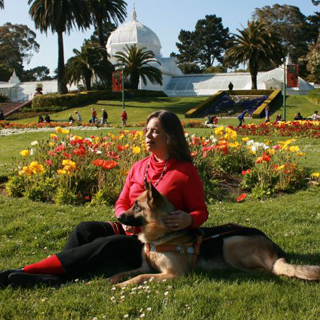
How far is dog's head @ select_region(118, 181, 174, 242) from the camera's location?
3107 millimetres

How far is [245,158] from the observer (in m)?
7.95

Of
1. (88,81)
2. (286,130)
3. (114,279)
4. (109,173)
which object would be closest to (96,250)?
(114,279)

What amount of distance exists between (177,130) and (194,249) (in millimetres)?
981

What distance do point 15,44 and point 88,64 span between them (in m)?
40.9

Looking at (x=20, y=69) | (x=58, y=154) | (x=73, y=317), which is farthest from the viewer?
(x=20, y=69)

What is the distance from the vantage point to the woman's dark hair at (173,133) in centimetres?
340

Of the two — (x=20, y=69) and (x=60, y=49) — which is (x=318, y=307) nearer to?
(x=60, y=49)

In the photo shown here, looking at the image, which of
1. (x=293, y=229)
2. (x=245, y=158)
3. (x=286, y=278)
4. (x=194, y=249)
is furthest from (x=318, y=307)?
(x=245, y=158)

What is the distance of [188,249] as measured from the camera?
132 inches

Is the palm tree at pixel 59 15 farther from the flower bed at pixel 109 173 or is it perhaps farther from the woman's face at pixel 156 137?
the woman's face at pixel 156 137

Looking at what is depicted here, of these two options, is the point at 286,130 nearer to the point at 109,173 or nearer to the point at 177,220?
the point at 109,173

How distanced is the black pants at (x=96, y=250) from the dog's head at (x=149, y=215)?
1.07ft

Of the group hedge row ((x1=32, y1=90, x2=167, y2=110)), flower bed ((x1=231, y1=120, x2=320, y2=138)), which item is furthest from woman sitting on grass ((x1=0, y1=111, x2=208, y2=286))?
hedge row ((x1=32, y1=90, x2=167, y2=110))

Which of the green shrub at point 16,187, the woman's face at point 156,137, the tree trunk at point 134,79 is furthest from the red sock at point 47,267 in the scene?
the tree trunk at point 134,79
